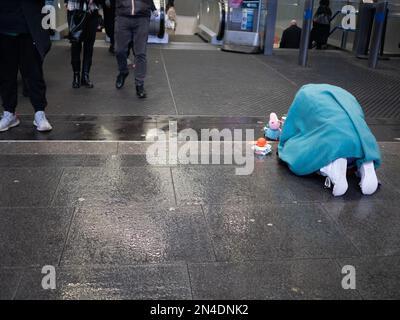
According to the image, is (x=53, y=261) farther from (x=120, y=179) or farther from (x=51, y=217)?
(x=120, y=179)

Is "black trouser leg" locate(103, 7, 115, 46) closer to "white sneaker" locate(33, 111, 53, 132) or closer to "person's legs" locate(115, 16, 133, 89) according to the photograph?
"person's legs" locate(115, 16, 133, 89)

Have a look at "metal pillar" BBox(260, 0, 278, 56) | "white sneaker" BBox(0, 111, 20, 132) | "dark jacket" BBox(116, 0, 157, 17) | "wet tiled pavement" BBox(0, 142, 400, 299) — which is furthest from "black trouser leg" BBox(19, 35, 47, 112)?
"metal pillar" BBox(260, 0, 278, 56)

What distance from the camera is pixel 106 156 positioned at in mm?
4250

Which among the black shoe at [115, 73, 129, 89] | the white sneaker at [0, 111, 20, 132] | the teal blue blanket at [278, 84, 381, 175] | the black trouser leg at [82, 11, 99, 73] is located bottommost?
the white sneaker at [0, 111, 20, 132]

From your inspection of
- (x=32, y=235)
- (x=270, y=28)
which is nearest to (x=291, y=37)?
(x=270, y=28)

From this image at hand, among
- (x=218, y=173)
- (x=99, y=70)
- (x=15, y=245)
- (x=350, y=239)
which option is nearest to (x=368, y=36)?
(x=99, y=70)

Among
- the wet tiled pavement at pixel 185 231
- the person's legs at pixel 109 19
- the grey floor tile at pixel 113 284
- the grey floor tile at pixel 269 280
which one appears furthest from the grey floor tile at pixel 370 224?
A: the person's legs at pixel 109 19

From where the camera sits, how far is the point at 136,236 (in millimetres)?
2975

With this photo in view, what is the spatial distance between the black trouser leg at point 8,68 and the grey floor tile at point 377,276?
A: 343 centimetres

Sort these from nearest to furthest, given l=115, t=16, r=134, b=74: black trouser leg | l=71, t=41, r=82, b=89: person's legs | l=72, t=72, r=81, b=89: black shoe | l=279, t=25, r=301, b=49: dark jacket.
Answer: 1. l=115, t=16, r=134, b=74: black trouser leg
2. l=71, t=41, r=82, b=89: person's legs
3. l=72, t=72, r=81, b=89: black shoe
4. l=279, t=25, r=301, b=49: dark jacket

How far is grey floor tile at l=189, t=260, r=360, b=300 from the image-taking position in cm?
246

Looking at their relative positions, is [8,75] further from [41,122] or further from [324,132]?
[324,132]

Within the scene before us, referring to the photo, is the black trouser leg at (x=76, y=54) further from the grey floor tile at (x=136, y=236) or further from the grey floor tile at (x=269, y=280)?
the grey floor tile at (x=269, y=280)

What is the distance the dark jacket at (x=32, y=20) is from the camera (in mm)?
4371
